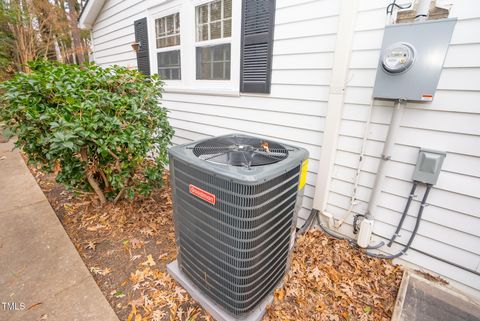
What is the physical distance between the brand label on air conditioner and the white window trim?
5.65ft

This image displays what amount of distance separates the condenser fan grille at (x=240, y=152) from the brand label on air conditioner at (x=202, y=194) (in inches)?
7.9

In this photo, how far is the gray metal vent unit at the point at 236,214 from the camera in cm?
→ 117

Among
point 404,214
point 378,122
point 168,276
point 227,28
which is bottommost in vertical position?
point 168,276

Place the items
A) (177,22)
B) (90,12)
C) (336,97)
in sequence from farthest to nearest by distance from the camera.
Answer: (90,12), (177,22), (336,97)

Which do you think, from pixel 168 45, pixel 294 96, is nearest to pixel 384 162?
pixel 294 96

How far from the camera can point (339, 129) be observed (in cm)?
205

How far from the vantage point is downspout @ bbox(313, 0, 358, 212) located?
1.79 meters

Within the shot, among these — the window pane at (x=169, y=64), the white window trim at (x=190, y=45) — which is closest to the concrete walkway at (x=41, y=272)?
the white window trim at (x=190, y=45)

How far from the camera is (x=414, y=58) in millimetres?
1530

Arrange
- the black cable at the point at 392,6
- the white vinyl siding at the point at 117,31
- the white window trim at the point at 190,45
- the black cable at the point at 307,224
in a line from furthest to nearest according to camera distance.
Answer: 1. the white vinyl siding at the point at 117,31
2. the white window trim at the point at 190,45
3. the black cable at the point at 307,224
4. the black cable at the point at 392,6

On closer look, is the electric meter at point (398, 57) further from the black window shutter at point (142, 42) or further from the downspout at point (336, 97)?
the black window shutter at point (142, 42)

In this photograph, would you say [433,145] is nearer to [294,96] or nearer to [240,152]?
[294,96]

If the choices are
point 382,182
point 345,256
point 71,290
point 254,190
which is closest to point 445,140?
point 382,182

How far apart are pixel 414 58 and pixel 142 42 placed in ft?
13.6
